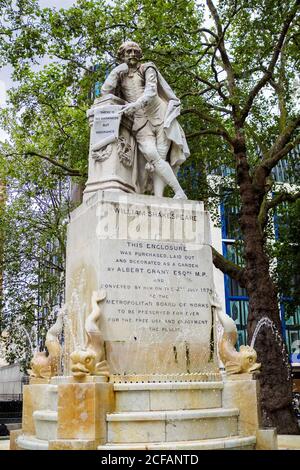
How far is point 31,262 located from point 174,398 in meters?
20.1

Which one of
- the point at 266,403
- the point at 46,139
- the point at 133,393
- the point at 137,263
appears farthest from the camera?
the point at 46,139

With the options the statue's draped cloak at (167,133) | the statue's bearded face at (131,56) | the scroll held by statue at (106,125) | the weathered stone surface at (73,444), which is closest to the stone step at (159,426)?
the weathered stone surface at (73,444)

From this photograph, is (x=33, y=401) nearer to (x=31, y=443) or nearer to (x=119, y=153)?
(x=31, y=443)

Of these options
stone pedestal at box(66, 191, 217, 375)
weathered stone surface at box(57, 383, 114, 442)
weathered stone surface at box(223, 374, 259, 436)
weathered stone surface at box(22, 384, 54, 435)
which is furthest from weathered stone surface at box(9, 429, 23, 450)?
weathered stone surface at box(223, 374, 259, 436)

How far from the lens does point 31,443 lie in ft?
22.1

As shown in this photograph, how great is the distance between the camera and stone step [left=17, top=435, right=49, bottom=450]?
6529 millimetres

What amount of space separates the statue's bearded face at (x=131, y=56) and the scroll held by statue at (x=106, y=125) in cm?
92

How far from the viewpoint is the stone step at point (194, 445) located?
5973 mm

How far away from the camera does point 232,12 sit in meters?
15.8

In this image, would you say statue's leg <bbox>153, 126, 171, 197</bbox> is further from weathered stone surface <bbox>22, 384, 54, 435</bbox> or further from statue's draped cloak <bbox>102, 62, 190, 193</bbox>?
weathered stone surface <bbox>22, 384, 54, 435</bbox>

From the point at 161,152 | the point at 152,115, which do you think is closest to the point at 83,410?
the point at 161,152

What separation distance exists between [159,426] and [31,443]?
5.33 ft
